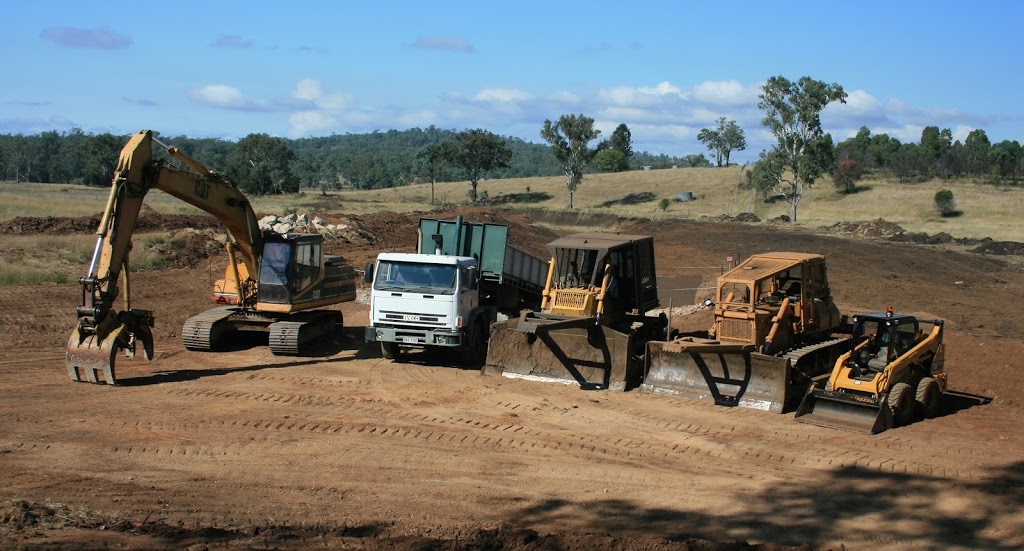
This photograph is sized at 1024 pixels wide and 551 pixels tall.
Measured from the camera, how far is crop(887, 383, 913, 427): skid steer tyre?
13.7 metres

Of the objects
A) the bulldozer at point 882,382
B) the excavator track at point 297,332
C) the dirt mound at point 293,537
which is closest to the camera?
the dirt mound at point 293,537

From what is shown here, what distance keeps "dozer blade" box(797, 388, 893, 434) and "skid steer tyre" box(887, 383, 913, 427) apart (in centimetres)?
18

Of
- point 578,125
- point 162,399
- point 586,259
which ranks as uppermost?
point 578,125

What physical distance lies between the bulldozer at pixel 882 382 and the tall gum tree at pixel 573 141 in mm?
70303

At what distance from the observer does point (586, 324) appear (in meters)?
15.9

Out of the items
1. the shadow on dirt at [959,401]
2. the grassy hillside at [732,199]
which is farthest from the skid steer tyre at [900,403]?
the grassy hillside at [732,199]

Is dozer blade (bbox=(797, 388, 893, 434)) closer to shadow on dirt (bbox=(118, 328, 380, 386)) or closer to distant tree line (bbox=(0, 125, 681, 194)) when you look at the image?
shadow on dirt (bbox=(118, 328, 380, 386))

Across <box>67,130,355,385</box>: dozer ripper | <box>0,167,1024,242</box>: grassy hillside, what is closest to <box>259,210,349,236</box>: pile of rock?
<box>0,167,1024,242</box>: grassy hillside

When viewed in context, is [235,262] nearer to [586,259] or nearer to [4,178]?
[586,259]

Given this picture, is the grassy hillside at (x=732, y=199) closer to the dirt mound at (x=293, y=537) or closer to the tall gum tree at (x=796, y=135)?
the tall gum tree at (x=796, y=135)

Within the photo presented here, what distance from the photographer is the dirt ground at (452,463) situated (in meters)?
8.92

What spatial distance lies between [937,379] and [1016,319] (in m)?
10.9

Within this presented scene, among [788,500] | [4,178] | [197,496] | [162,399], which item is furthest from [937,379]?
[4,178]

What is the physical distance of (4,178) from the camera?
111062 millimetres
